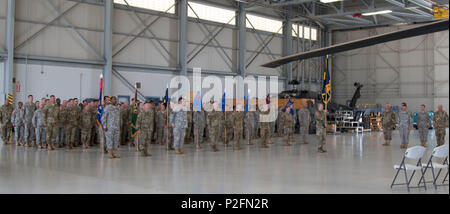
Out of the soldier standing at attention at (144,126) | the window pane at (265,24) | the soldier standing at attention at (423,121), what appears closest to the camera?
the soldier standing at attention at (144,126)

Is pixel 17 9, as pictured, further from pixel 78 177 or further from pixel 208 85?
pixel 78 177

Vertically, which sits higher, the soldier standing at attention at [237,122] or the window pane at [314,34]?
the window pane at [314,34]

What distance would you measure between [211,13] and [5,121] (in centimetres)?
1288

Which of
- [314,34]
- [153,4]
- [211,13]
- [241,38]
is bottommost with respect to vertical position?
[241,38]

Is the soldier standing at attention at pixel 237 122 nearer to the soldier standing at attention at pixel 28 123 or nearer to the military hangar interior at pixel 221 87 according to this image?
the military hangar interior at pixel 221 87

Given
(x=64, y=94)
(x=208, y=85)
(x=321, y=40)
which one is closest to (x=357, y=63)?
(x=321, y=40)

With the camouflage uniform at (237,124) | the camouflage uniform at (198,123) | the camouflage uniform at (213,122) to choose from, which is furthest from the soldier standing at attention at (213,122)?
the camouflage uniform at (237,124)

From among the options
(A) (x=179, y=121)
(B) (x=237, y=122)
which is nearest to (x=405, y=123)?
(B) (x=237, y=122)

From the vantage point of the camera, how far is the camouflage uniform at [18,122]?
1288 centimetres

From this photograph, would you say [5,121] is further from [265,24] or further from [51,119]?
[265,24]

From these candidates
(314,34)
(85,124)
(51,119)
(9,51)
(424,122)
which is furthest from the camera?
(314,34)

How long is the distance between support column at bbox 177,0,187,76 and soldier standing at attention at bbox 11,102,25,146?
9711mm

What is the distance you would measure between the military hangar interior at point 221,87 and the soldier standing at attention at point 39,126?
7cm

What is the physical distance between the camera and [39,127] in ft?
39.7
